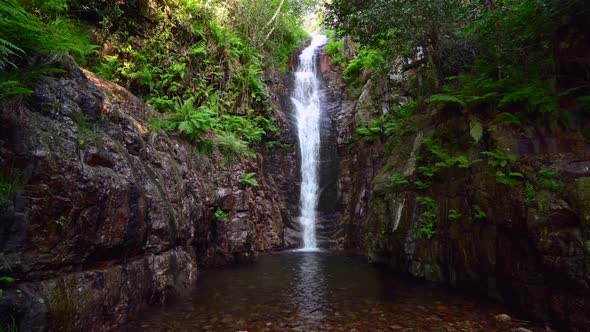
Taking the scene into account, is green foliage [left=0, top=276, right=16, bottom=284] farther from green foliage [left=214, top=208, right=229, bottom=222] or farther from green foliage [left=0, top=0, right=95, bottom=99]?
→ green foliage [left=214, top=208, right=229, bottom=222]

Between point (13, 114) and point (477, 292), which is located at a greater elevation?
point (13, 114)

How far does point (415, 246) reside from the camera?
6.86 meters

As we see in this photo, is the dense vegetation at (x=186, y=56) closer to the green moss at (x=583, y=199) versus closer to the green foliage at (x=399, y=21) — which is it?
the green foliage at (x=399, y=21)

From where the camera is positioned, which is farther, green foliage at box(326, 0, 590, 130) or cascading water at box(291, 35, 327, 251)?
cascading water at box(291, 35, 327, 251)

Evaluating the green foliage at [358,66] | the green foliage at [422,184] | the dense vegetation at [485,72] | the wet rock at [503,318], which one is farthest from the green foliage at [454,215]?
the green foliage at [358,66]

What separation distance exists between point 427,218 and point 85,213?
5.83 metres

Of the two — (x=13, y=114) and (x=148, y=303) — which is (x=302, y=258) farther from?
(x=13, y=114)

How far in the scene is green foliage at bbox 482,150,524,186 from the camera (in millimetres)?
4531

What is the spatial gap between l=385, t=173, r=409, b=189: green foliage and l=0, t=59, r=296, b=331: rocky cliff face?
15.5 ft

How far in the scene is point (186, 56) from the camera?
37.0 ft

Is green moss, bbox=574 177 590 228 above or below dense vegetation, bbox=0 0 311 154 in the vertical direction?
below

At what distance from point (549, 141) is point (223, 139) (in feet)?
26.0

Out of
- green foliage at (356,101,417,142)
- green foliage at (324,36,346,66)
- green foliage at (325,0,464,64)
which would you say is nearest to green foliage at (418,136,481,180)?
green foliage at (325,0,464,64)

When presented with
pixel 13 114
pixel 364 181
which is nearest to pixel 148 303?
pixel 13 114
